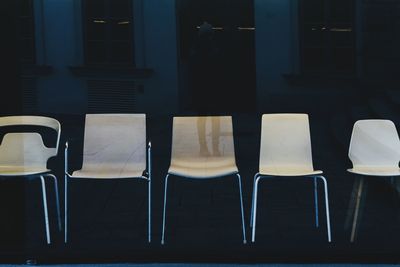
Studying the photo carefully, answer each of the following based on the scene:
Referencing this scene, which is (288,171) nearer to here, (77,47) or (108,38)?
(108,38)

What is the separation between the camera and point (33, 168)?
391 cm

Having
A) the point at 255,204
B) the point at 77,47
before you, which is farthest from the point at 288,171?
the point at 77,47

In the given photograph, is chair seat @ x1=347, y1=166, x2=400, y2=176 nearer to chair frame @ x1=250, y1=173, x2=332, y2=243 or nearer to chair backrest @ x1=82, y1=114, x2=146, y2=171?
chair frame @ x1=250, y1=173, x2=332, y2=243

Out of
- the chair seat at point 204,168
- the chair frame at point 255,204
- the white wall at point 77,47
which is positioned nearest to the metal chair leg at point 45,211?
Result: the white wall at point 77,47

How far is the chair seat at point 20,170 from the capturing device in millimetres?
3835

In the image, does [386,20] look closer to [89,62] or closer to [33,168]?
[89,62]

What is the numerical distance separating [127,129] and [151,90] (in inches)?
12.4

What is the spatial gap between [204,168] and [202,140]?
0.19m

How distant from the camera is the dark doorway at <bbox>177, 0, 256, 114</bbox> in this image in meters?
3.68

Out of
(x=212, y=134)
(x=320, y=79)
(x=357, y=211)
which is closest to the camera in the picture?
(x=320, y=79)

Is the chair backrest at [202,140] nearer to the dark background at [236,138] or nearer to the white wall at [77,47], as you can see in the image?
the dark background at [236,138]

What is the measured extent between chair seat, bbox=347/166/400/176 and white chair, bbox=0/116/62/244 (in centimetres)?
189

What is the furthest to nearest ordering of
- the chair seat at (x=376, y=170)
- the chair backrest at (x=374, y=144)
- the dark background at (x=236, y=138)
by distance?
the chair backrest at (x=374, y=144), the chair seat at (x=376, y=170), the dark background at (x=236, y=138)

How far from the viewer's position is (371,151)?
13.1ft
